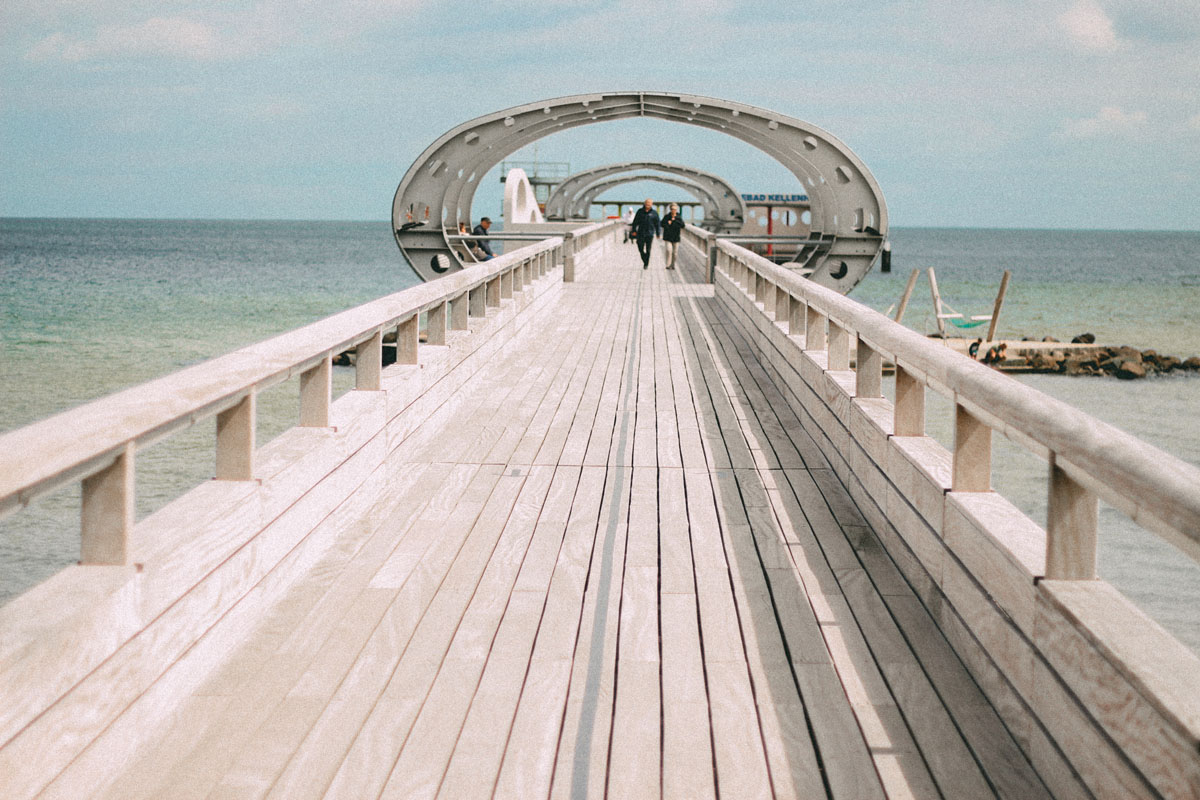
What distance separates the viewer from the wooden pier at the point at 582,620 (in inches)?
105

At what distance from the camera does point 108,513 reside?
3002mm

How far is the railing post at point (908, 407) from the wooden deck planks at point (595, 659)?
545 mm

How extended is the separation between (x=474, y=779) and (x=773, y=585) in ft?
6.21

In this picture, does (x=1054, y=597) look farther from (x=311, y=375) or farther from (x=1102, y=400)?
(x=1102, y=400)

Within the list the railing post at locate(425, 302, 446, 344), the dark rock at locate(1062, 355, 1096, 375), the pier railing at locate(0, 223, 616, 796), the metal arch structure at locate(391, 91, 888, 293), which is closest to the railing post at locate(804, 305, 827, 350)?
the railing post at locate(425, 302, 446, 344)

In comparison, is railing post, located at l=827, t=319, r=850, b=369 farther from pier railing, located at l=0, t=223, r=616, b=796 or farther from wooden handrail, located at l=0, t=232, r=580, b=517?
wooden handrail, located at l=0, t=232, r=580, b=517

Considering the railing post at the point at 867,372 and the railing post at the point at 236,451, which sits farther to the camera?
the railing post at the point at 867,372

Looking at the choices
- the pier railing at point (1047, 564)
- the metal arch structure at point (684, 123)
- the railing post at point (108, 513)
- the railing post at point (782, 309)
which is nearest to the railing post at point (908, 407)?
the pier railing at point (1047, 564)

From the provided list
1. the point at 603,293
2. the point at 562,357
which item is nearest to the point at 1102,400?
Answer: the point at 603,293

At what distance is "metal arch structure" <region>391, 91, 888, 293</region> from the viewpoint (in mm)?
21453

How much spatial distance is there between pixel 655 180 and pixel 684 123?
37.3m

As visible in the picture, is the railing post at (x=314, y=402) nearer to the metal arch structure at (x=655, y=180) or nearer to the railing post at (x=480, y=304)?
the railing post at (x=480, y=304)

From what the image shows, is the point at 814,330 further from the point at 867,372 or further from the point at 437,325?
the point at 437,325

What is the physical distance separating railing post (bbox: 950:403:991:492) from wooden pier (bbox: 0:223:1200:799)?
0.03 feet
